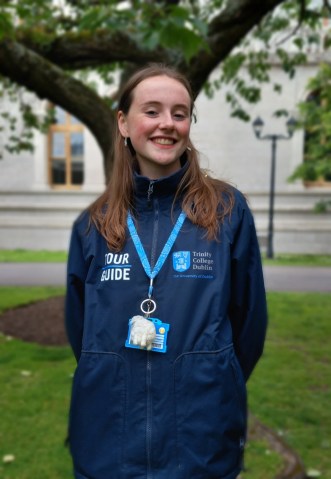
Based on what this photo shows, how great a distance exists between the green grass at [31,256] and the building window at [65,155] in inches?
121

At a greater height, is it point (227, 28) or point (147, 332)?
point (227, 28)

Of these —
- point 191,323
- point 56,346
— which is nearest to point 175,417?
point 191,323

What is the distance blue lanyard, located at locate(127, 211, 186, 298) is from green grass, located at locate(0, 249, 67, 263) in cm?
1460

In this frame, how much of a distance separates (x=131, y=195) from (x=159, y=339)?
0.60m

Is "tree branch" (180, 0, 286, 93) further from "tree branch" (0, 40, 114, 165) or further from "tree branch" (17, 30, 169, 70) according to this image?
"tree branch" (0, 40, 114, 165)

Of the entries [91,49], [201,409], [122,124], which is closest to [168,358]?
[201,409]

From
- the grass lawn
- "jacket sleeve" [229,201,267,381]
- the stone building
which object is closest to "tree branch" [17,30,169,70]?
the grass lawn

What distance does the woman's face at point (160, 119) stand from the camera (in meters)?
2.02

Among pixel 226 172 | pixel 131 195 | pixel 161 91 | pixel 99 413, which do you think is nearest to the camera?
pixel 99 413

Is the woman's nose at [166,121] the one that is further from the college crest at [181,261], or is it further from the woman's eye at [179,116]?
the college crest at [181,261]

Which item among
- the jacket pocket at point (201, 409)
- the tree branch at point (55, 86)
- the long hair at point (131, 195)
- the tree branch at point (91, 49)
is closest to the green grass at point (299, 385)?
the jacket pocket at point (201, 409)

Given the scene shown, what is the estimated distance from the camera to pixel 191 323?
6.10ft

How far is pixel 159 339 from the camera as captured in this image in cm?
184

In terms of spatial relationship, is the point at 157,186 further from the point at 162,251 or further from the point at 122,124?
the point at 122,124
